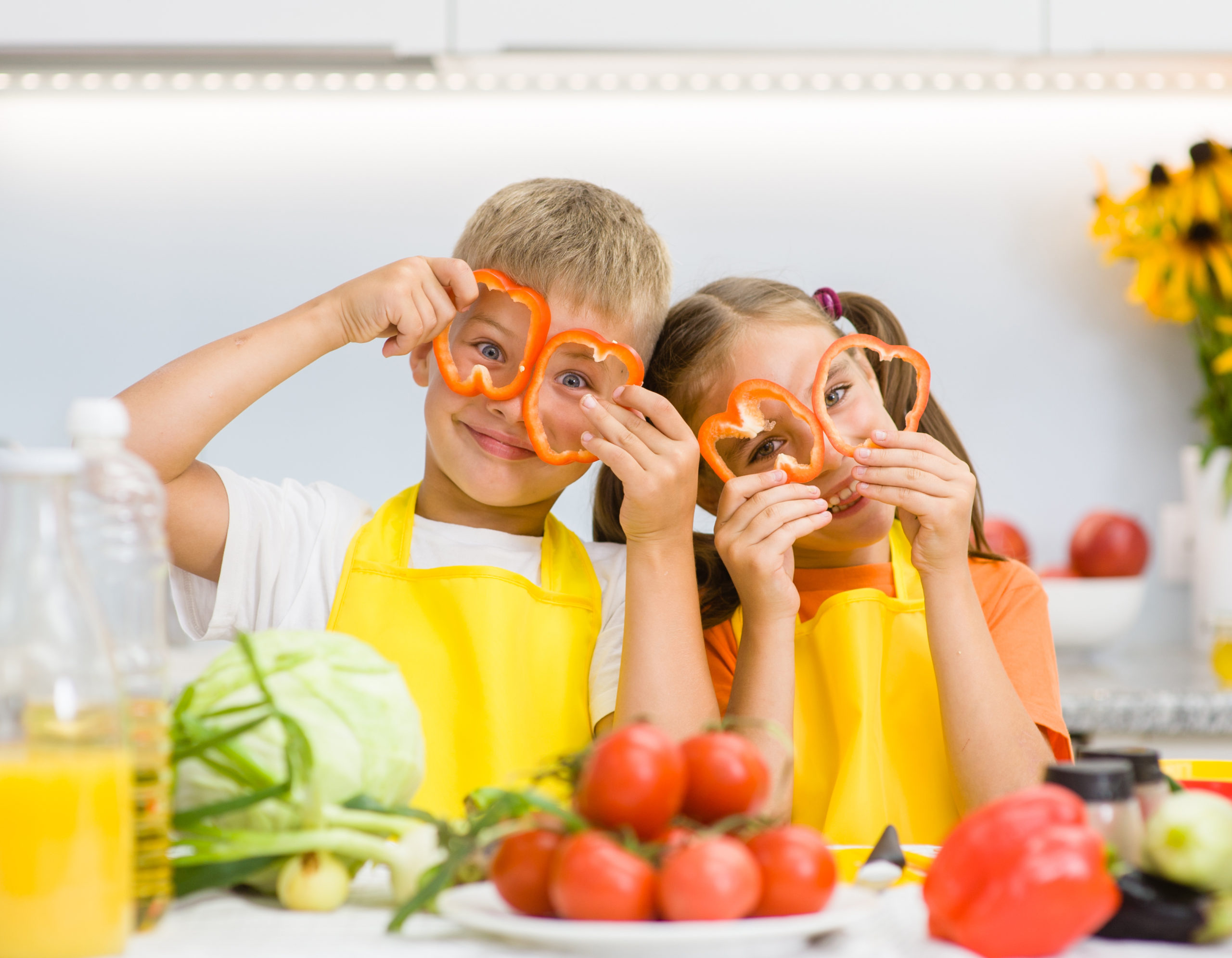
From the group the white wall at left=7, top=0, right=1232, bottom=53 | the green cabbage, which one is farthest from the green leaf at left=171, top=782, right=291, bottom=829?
the white wall at left=7, top=0, right=1232, bottom=53

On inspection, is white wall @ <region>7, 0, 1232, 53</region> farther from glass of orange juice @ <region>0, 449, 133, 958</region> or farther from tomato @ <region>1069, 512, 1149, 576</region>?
glass of orange juice @ <region>0, 449, 133, 958</region>

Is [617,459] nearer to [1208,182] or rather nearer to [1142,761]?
[1142,761]

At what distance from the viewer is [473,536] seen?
1422 millimetres

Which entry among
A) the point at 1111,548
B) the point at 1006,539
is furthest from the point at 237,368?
the point at 1111,548

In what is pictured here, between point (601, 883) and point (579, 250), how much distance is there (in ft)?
3.16

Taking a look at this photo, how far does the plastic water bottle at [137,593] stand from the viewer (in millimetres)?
627

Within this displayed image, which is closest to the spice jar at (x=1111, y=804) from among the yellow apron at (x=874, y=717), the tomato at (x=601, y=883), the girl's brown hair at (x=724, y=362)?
the tomato at (x=601, y=883)


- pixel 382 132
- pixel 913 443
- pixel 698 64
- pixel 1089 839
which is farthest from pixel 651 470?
pixel 382 132

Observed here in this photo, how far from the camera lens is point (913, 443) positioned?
1288mm

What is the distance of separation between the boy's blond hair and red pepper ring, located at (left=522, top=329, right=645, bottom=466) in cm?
8

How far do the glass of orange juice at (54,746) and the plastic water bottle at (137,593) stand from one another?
0.02m

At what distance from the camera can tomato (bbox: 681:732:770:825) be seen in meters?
0.62

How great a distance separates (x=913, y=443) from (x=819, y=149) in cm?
138

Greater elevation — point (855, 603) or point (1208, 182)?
point (1208, 182)
